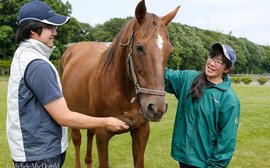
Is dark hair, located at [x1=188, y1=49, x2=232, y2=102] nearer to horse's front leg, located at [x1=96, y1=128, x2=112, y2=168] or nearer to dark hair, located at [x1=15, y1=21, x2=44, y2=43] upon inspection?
horse's front leg, located at [x1=96, y1=128, x2=112, y2=168]

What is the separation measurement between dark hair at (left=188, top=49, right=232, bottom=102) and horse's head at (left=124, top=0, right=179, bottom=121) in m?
0.53

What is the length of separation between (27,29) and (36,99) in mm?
482

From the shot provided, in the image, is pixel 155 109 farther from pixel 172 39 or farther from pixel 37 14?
pixel 172 39

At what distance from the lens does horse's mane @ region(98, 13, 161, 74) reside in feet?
8.76

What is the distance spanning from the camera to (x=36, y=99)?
2.13 metres

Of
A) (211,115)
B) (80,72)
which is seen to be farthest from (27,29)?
(80,72)

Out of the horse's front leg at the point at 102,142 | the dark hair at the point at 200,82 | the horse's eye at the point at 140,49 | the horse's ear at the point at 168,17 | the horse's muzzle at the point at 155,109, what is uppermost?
the horse's ear at the point at 168,17

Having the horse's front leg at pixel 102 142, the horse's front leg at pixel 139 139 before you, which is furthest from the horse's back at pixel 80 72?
the horse's front leg at pixel 139 139

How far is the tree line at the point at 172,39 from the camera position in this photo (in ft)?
121

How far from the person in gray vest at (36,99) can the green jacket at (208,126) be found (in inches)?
43.9

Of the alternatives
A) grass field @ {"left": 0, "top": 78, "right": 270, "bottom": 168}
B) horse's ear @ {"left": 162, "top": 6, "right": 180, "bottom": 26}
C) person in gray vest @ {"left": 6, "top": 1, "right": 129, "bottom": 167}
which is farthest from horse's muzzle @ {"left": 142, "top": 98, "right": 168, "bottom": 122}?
grass field @ {"left": 0, "top": 78, "right": 270, "bottom": 168}

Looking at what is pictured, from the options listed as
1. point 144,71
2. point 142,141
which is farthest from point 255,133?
point 144,71

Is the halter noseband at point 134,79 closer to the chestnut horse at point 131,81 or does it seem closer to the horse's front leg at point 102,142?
the chestnut horse at point 131,81

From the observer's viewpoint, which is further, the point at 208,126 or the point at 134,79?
the point at 208,126
